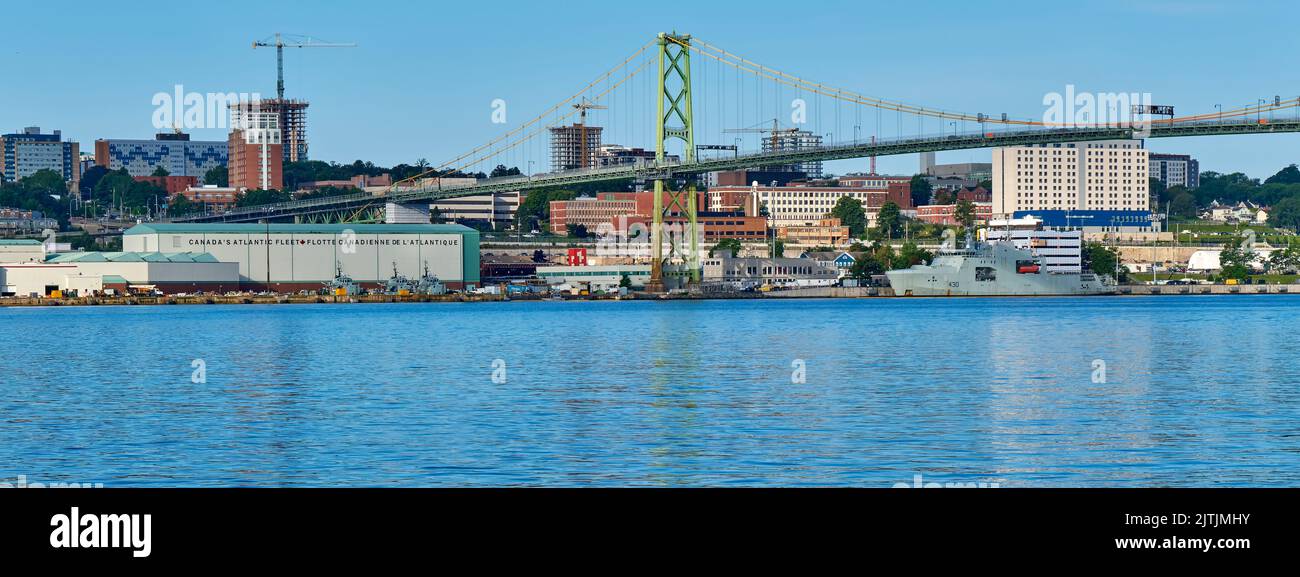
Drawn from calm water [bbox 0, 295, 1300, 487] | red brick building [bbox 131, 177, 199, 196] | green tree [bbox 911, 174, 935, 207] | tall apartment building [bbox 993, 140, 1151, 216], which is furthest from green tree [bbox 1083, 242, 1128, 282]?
red brick building [bbox 131, 177, 199, 196]

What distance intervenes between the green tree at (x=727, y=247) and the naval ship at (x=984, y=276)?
21.2 m

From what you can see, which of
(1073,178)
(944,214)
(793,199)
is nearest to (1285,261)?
(944,214)

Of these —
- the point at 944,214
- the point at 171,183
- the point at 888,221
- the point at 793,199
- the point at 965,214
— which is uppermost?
the point at 171,183

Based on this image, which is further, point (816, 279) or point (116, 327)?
point (816, 279)

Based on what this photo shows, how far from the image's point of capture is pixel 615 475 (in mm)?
13875

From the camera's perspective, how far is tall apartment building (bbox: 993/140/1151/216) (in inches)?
7160

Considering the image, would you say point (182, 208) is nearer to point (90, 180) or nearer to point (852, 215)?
point (90, 180)

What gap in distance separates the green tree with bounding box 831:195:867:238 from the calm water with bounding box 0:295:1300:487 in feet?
372

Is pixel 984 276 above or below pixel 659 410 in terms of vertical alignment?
above

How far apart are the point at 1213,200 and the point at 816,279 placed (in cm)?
10041

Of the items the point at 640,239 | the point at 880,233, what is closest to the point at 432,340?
the point at 640,239

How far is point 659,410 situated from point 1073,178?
172 meters

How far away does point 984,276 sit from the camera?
316 ft
